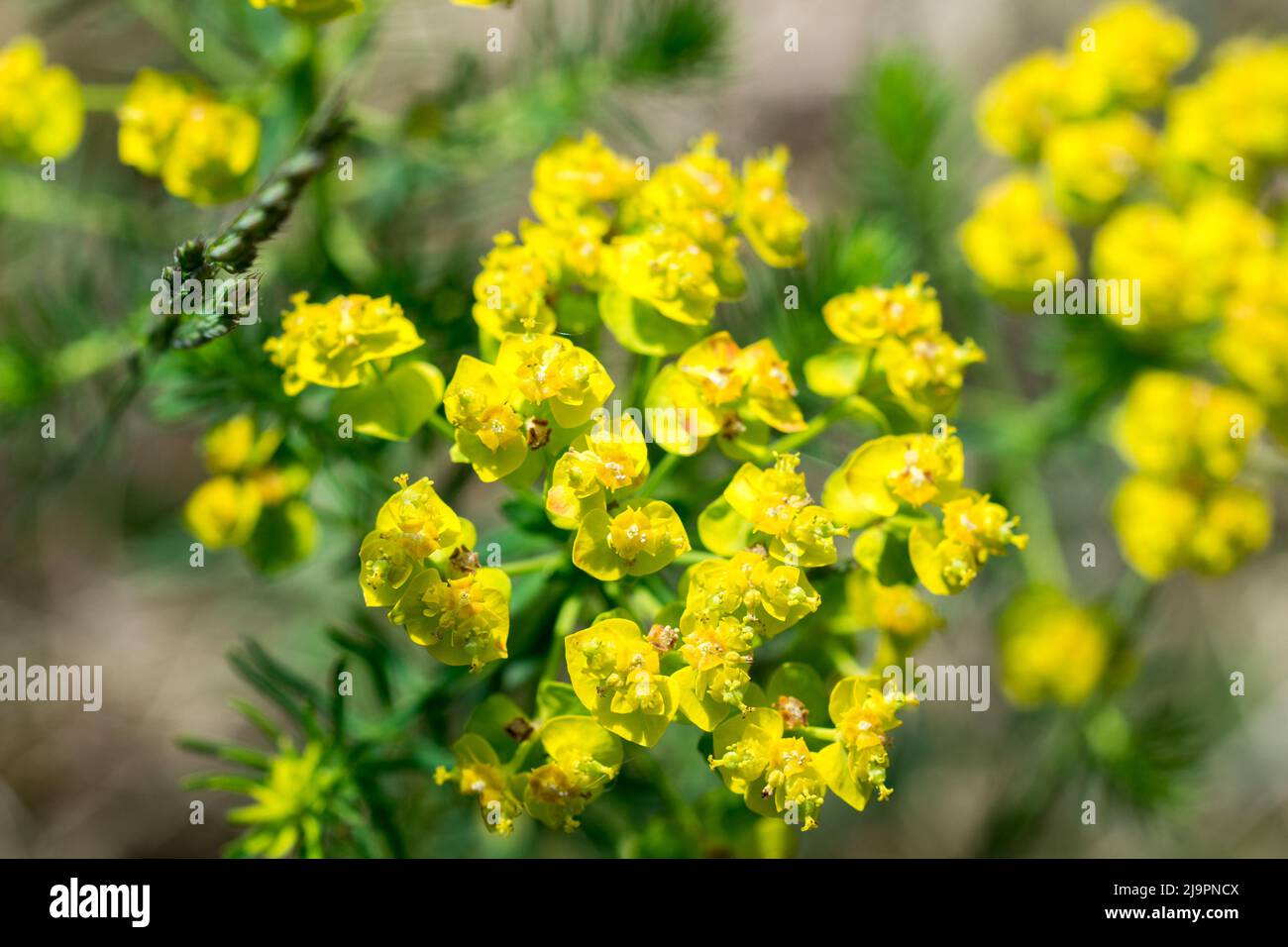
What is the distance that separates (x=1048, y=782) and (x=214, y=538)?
6.74 feet

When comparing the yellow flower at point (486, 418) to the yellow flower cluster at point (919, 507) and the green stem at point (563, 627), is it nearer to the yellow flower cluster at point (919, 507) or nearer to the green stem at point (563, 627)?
the green stem at point (563, 627)

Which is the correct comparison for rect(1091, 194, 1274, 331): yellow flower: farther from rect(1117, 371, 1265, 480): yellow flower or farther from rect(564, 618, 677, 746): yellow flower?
rect(564, 618, 677, 746): yellow flower

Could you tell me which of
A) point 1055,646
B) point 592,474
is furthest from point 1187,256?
point 592,474

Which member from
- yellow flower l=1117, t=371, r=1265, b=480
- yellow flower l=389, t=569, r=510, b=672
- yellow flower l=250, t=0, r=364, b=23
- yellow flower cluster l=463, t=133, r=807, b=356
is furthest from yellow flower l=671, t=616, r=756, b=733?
yellow flower l=1117, t=371, r=1265, b=480

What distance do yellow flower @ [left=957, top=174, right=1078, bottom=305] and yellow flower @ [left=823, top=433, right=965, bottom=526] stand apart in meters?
0.89

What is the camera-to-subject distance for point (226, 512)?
171cm

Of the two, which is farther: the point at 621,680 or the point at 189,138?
the point at 189,138

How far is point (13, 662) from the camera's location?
299 centimetres

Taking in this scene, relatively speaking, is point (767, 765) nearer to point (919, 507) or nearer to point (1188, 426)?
point (919, 507)

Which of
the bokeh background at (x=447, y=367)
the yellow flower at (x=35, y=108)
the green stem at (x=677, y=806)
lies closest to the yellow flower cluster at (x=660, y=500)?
the bokeh background at (x=447, y=367)

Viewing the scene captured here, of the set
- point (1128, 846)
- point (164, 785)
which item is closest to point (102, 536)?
point (164, 785)

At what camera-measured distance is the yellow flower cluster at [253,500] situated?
172cm

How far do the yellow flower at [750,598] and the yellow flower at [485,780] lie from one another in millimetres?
296

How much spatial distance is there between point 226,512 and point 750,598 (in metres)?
0.89
